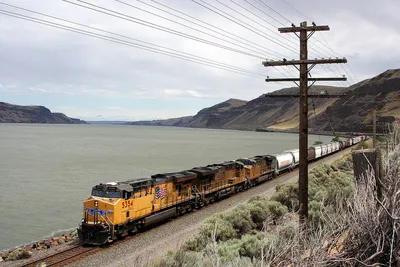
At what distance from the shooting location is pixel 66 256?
17.9m

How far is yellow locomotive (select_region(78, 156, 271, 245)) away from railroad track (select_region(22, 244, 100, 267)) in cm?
56

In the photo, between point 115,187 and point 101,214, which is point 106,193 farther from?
point 101,214

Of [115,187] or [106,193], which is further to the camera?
[106,193]

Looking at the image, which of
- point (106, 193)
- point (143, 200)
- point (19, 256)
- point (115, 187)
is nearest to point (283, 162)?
point (143, 200)

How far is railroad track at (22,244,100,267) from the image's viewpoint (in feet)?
55.6

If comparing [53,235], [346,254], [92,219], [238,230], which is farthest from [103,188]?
[346,254]

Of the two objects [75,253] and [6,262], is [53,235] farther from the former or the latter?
[75,253]

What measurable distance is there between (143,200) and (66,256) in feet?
17.1

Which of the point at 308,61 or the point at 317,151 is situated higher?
the point at 308,61

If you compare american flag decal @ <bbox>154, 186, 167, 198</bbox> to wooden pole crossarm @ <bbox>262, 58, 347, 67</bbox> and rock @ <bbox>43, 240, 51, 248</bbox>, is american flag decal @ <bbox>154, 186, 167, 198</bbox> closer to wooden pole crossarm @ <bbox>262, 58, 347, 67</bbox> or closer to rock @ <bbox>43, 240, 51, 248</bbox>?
rock @ <bbox>43, 240, 51, 248</bbox>

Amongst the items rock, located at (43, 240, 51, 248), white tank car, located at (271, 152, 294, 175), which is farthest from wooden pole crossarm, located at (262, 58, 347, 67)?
white tank car, located at (271, 152, 294, 175)

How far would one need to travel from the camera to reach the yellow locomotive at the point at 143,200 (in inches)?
767

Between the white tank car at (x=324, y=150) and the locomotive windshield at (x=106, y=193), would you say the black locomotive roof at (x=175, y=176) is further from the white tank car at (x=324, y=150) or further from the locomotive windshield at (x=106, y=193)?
the white tank car at (x=324, y=150)

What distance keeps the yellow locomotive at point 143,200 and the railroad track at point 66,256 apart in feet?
1.85
